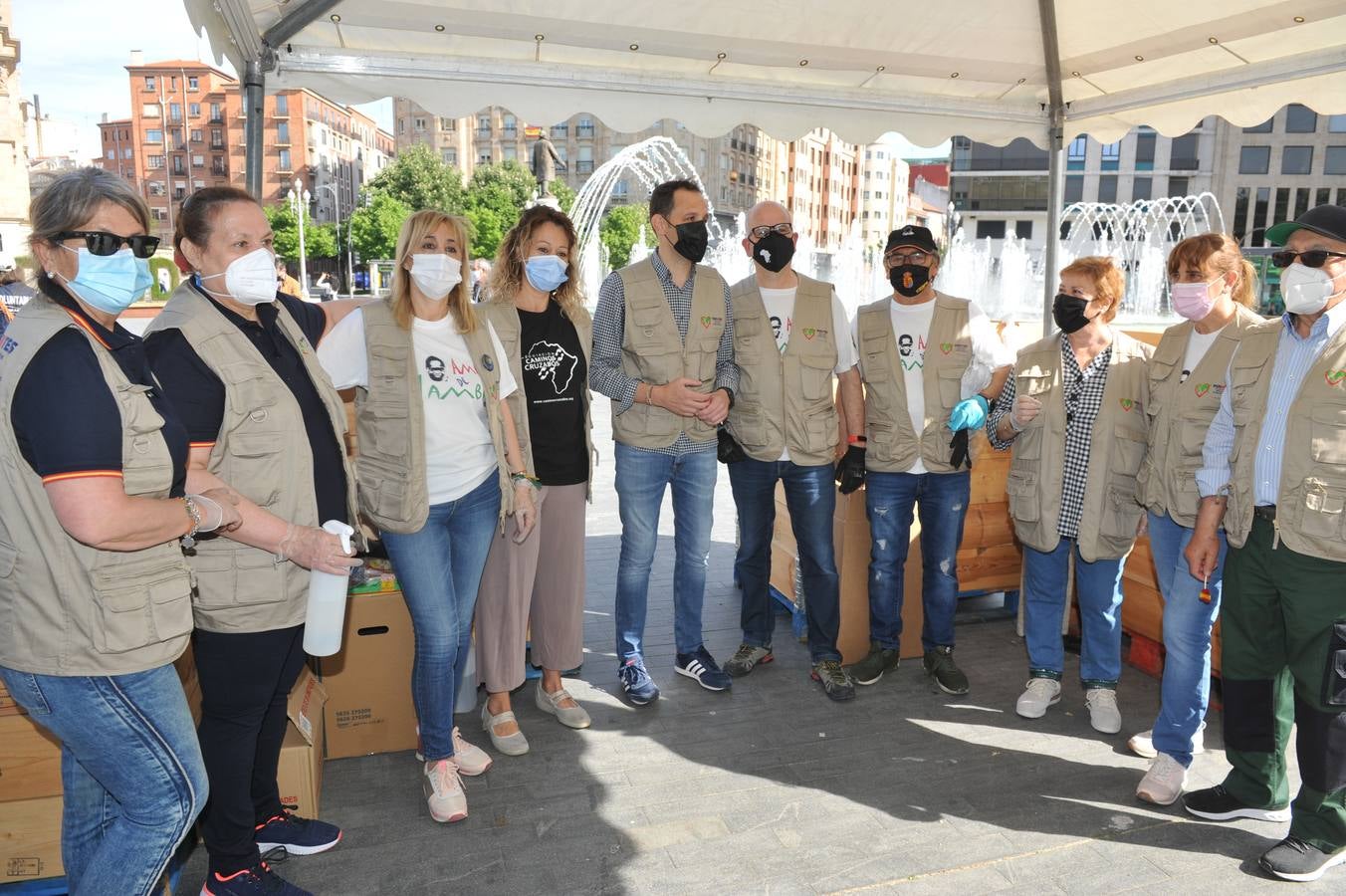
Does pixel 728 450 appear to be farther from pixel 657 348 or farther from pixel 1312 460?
pixel 1312 460

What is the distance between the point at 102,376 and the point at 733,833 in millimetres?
2379

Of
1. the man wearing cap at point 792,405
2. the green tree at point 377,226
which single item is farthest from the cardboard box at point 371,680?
the green tree at point 377,226

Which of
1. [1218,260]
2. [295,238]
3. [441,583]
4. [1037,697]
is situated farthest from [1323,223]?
[295,238]

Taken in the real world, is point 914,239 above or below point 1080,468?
above

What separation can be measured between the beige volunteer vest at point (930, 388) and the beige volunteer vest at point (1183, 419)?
0.84 m

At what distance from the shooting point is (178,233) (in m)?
2.44

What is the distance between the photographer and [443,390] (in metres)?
3.14

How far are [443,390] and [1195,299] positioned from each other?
277cm

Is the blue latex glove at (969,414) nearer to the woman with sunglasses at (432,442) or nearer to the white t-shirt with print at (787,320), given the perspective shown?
the white t-shirt with print at (787,320)

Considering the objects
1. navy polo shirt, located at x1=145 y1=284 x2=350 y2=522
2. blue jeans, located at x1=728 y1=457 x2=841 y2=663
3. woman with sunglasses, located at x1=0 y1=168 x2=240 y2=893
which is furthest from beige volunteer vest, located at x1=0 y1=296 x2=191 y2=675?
blue jeans, located at x1=728 y1=457 x2=841 y2=663

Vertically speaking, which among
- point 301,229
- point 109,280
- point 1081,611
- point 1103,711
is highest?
point 301,229

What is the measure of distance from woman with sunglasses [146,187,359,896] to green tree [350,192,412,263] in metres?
61.6

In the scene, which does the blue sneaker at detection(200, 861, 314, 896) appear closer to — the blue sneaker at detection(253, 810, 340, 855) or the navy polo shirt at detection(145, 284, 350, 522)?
the blue sneaker at detection(253, 810, 340, 855)

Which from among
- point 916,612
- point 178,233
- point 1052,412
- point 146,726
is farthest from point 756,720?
point 178,233
